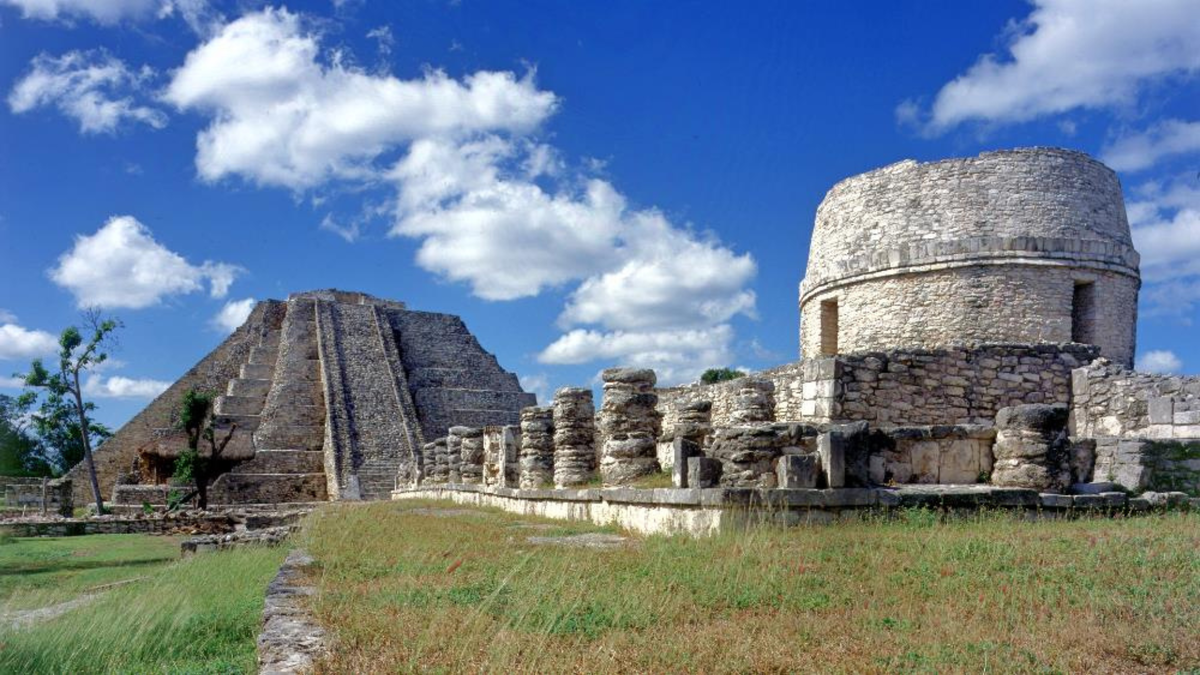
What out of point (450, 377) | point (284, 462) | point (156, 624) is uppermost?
point (450, 377)

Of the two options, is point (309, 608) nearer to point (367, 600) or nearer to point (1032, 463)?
point (367, 600)

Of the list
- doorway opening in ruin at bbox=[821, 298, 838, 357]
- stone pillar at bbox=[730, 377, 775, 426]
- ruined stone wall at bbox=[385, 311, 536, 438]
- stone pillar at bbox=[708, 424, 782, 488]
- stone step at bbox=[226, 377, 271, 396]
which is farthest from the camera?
stone step at bbox=[226, 377, 271, 396]

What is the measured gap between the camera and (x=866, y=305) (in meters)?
17.3

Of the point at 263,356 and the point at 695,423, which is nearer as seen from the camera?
the point at 695,423

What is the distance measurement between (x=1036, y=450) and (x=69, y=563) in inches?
477

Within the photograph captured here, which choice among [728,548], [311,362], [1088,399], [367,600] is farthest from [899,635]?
[311,362]

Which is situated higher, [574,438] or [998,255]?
[998,255]

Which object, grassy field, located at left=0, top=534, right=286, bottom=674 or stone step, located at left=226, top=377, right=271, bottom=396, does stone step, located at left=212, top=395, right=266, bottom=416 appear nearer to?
stone step, located at left=226, top=377, right=271, bottom=396

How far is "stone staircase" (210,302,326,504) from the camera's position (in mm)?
31078

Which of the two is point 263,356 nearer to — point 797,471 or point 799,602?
point 797,471

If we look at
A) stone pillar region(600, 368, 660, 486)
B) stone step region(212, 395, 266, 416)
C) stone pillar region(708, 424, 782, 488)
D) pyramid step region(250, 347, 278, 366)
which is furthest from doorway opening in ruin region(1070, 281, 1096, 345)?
pyramid step region(250, 347, 278, 366)

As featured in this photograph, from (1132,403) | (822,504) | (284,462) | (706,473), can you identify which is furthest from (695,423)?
(284,462)

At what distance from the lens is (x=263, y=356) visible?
45.7 meters

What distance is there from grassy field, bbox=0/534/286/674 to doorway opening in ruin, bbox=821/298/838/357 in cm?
1195
